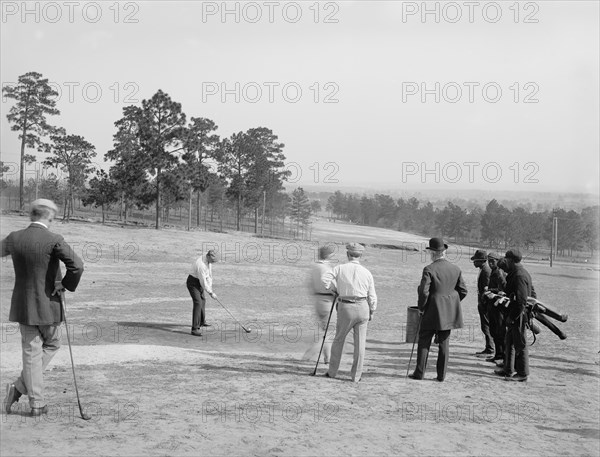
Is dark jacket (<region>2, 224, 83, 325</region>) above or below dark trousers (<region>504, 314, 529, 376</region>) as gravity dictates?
above

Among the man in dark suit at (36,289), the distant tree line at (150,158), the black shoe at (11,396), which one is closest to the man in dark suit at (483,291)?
the man in dark suit at (36,289)

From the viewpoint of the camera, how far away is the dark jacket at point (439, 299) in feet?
32.2

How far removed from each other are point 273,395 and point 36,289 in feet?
10.4

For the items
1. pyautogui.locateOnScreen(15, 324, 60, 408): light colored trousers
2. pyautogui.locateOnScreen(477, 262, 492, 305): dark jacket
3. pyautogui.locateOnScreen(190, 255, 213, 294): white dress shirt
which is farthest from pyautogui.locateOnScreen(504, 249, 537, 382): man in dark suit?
pyautogui.locateOnScreen(15, 324, 60, 408): light colored trousers

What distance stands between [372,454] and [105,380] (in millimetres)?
4194

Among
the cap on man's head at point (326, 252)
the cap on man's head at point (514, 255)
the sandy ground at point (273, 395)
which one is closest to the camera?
the sandy ground at point (273, 395)

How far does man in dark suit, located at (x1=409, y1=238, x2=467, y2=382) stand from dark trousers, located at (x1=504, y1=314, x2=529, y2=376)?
0.81 m

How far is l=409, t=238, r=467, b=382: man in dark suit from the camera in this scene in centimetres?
984

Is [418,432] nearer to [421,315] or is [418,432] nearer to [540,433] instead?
[540,433]

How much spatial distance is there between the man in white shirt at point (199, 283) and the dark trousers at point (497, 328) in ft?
15.9

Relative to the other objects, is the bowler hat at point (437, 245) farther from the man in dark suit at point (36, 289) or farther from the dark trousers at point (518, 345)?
the man in dark suit at point (36, 289)

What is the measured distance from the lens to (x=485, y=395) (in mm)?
9273

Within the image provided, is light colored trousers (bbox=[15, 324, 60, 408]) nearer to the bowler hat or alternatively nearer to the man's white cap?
the man's white cap

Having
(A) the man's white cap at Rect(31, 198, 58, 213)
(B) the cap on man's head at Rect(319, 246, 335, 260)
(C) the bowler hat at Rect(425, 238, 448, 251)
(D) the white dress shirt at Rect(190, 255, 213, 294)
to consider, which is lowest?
(D) the white dress shirt at Rect(190, 255, 213, 294)
